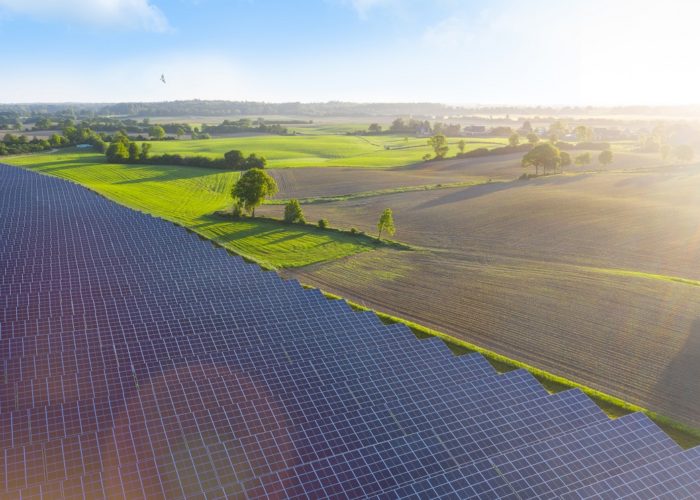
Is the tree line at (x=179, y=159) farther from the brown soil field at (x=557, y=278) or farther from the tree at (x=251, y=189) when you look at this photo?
the tree at (x=251, y=189)

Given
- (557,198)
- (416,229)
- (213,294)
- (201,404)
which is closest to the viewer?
(201,404)

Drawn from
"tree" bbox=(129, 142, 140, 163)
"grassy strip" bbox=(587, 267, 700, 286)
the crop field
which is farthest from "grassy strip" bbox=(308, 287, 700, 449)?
"tree" bbox=(129, 142, 140, 163)

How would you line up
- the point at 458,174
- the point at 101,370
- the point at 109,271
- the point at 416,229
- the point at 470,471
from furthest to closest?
the point at 458,174 < the point at 416,229 < the point at 109,271 < the point at 101,370 < the point at 470,471

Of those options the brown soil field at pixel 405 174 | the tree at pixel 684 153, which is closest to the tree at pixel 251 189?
the brown soil field at pixel 405 174

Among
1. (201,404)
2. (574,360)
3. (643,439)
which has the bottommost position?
(574,360)

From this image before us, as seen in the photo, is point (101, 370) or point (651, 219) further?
point (651, 219)

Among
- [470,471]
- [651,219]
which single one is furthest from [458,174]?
[470,471]

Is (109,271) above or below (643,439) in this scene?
above

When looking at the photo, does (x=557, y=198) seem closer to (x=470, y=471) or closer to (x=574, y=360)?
(x=574, y=360)
